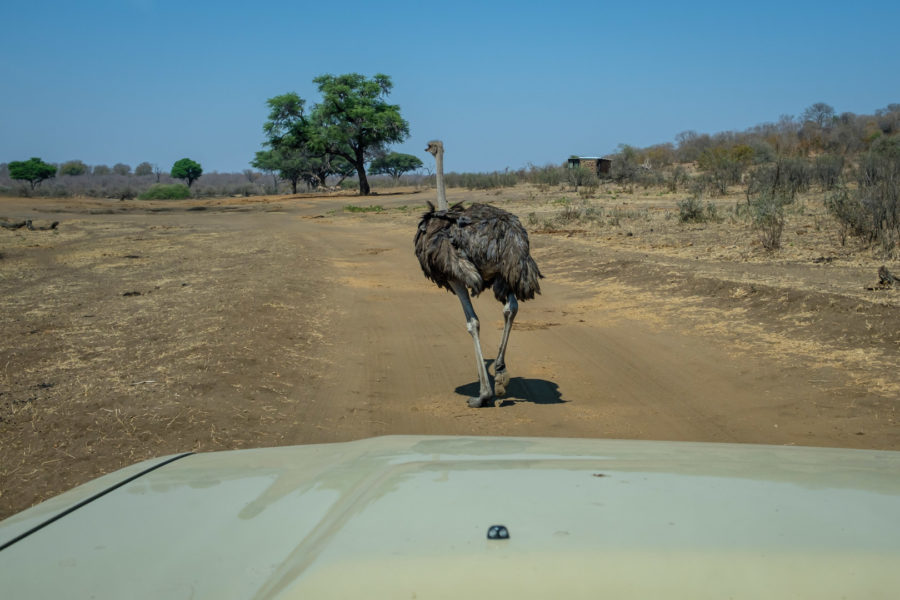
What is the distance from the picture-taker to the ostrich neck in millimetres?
9180

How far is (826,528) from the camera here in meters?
1.52

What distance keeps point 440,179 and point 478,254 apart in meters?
2.85

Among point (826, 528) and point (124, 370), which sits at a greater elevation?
point (826, 528)

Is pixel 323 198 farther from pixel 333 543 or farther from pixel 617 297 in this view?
pixel 333 543


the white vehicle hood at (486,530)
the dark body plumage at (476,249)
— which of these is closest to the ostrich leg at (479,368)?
the dark body plumage at (476,249)

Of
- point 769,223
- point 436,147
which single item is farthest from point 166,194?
point 436,147

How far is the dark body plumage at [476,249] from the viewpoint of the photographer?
6.71 meters

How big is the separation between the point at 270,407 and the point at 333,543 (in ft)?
17.7

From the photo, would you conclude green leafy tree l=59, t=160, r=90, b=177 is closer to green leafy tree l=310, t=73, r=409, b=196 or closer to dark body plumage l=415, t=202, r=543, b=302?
green leafy tree l=310, t=73, r=409, b=196

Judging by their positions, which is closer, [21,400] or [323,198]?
[21,400]

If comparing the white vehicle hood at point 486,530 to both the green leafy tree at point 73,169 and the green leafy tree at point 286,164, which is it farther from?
the green leafy tree at point 73,169

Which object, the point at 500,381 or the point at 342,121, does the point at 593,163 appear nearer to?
the point at 342,121

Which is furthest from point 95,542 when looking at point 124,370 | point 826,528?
point 124,370

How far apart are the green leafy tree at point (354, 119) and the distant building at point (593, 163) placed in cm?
1007
